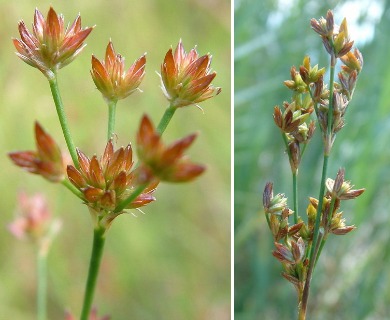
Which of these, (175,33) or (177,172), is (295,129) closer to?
(177,172)

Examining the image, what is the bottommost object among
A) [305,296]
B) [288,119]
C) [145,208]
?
[145,208]

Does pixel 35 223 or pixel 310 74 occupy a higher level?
pixel 310 74

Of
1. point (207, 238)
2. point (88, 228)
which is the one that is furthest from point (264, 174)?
point (88, 228)

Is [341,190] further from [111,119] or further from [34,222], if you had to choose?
[34,222]

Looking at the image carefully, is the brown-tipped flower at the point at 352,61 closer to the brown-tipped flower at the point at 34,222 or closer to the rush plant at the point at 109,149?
the rush plant at the point at 109,149

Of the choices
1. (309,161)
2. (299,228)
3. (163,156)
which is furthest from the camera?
(309,161)

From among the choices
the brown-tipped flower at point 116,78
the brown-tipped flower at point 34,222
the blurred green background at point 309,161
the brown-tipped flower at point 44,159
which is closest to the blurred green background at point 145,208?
the blurred green background at point 309,161

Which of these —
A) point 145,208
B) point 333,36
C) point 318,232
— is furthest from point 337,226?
point 145,208
